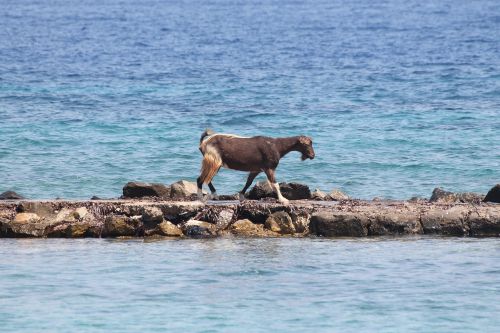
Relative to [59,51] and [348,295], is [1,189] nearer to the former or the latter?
[348,295]

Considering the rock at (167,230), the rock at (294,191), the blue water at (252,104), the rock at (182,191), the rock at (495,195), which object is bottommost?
the blue water at (252,104)

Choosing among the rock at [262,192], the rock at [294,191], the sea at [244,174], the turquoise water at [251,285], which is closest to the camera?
the turquoise water at [251,285]

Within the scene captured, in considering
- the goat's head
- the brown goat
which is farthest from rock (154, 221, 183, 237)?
the goat's head

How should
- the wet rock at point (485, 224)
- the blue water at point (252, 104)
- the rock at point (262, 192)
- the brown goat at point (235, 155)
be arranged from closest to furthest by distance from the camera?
the wet rock at point (485, 224) < the brown goat at point (235, 155) < the rock at point (262, 192) < the blue water at point (252, 104)

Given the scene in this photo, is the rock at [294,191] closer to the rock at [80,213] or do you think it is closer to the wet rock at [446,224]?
the wet rock at [446,224]

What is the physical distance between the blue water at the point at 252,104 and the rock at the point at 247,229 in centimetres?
592

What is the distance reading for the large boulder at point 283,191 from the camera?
2056 centimetres

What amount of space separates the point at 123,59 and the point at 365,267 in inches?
1736

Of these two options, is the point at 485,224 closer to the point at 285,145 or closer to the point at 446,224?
the point at 446,224

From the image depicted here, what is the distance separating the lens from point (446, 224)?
62.4ft

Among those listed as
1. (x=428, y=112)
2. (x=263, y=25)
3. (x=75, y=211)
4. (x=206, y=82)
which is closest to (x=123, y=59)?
(x=206, y=82)

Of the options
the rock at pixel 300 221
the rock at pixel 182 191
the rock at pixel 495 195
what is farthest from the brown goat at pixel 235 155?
the rock at pixel 495 195

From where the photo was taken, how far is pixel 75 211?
63.3 feet

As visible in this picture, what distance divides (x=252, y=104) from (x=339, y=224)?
21.9 metres
